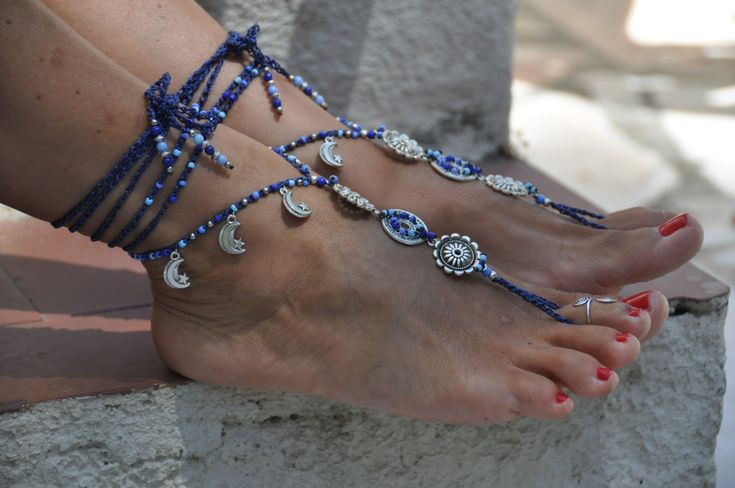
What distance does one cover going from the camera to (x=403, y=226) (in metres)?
1.16

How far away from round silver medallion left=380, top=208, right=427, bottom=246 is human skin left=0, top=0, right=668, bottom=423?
0.04ft

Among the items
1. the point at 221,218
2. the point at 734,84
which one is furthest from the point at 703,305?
the point at 734,84

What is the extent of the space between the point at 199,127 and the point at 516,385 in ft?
1.43

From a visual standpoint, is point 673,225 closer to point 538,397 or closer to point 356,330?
point 538,397

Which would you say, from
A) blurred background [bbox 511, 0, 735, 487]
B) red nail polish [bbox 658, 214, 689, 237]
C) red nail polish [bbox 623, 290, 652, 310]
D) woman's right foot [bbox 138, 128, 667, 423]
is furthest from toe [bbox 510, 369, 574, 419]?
blurred background [bbox 511, 0, 735, 487]

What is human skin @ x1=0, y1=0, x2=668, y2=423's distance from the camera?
1058mm

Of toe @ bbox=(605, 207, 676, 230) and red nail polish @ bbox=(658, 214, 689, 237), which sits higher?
red nail polish @ bbox=(658, 214, 689, 237)

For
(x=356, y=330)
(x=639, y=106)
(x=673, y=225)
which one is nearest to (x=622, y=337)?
(x=673, y=225)

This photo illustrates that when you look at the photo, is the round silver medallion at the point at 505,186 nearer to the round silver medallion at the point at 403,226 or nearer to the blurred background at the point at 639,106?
the round silver medallion at the point at 403,226

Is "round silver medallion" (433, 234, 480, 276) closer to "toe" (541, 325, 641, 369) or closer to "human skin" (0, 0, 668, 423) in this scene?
"human skin" (0, 0, 668, 423)

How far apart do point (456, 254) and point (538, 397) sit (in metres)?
0.20

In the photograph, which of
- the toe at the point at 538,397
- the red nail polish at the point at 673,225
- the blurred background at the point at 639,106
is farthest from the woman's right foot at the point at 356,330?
the blurred background at the point at 639,106

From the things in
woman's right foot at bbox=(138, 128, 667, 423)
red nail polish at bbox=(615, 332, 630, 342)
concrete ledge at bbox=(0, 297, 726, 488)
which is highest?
red nail polish at bbox=(615, 332, 630, 342)

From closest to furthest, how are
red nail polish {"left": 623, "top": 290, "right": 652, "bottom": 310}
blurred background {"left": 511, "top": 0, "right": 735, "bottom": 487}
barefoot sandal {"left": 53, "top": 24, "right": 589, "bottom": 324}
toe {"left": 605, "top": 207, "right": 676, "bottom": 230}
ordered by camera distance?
barefoot sandal {"left": 53, "top": 24, "right": 589, "bottom": 324}
red nail polish {"left": 623, "top": 290, "right": 652, "bottom": 310}
toe {"left": 605, "top": 207, "right": 676, "bottom": 230}
blurred background {"left": 511, "top": 0, "right": 735, "bottom": 487}
